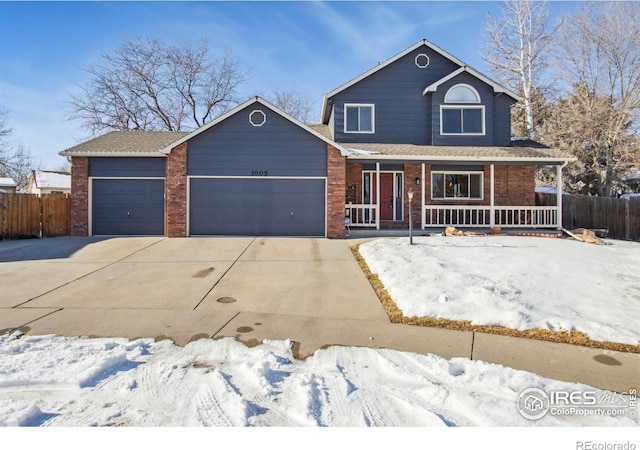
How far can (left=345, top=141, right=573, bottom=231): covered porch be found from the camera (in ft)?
46.5

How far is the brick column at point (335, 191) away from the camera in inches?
505

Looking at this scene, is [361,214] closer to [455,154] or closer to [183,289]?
[455,154]

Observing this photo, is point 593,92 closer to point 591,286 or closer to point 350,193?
point 350,193

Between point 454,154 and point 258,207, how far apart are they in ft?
24.3

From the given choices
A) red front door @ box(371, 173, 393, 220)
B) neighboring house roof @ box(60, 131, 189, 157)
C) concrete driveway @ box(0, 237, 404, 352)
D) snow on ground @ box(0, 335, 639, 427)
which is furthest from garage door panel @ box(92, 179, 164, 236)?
snow on ground @ box(0, 335, 639, 427)

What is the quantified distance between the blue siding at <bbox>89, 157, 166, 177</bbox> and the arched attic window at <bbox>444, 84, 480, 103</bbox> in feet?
37.7

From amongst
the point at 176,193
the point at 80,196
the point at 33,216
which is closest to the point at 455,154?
the point at 176,193

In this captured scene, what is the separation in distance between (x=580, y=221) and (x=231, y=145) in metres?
14.9

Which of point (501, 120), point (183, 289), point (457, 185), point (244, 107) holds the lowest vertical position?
point (183, 289)

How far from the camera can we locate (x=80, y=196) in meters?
13.1

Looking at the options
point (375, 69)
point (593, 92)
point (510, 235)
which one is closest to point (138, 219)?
point (375, 69)

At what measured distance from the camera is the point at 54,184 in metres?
32.5

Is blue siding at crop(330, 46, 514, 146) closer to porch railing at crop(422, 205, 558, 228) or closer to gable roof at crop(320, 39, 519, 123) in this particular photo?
gable roof at crop(320, 39, 519, 123)

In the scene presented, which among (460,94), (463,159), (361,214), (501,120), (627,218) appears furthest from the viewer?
(501,120)
